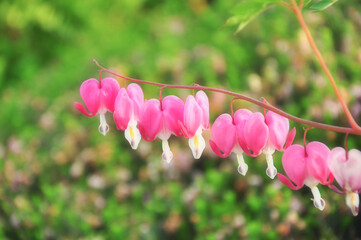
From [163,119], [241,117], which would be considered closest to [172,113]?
[163,119]

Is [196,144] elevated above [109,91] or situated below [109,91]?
below

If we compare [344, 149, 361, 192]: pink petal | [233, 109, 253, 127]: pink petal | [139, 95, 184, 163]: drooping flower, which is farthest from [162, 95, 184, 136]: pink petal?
[344, 149, 361, 192]: pink petal

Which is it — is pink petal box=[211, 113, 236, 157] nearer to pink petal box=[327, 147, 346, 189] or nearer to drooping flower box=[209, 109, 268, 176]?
drooping flower box=[209, 109, 268, 176]

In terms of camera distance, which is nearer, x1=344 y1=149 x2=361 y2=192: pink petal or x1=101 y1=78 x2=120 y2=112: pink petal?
x1=344 y1=149 x2=361 y2=192: pink petal

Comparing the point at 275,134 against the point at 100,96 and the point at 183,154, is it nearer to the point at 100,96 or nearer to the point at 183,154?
the point at 100,96

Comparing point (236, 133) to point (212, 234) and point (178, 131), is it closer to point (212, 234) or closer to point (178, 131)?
point (178, 131)
